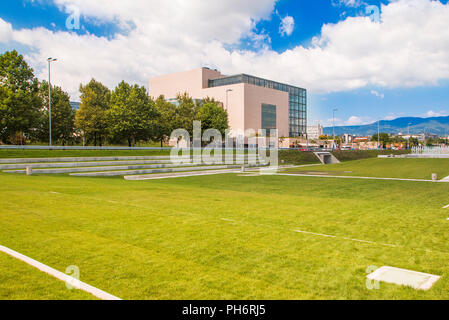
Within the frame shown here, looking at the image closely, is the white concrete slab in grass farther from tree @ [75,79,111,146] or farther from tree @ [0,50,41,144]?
tree @ [75,79,111,146]

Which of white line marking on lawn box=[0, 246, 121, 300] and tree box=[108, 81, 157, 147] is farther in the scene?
tree box=[108, 81, 157, 147]

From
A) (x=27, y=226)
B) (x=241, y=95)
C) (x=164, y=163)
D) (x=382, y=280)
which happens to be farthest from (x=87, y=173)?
(x=241, y=95)

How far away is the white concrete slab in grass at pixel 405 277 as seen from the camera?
4.75 m

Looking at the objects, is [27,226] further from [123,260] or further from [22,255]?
[123,260]

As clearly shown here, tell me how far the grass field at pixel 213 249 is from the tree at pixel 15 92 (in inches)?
1066

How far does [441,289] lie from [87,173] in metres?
24.3

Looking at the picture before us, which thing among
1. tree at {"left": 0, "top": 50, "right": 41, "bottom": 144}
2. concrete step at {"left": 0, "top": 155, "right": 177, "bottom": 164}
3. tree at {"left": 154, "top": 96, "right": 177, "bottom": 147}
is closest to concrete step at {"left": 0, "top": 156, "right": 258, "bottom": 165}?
concrete step at {"left": 0, "top": 155, "right": 177, "bottom": 164}

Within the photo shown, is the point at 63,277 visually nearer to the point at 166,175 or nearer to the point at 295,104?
the point at 166,175

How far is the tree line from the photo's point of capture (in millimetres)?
34062

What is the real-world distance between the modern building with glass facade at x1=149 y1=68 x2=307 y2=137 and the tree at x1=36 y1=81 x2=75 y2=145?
1544 inches

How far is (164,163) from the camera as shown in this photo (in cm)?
3497

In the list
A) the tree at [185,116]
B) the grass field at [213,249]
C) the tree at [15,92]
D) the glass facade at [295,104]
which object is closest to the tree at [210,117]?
the tree at [185,116]

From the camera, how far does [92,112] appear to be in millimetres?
45031

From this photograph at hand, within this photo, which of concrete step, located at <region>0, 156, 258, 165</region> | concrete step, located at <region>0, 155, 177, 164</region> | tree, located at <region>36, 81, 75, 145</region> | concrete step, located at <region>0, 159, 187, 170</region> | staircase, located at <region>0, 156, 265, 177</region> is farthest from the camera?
tree, located at <region>36, 81, 75, 145</region>
